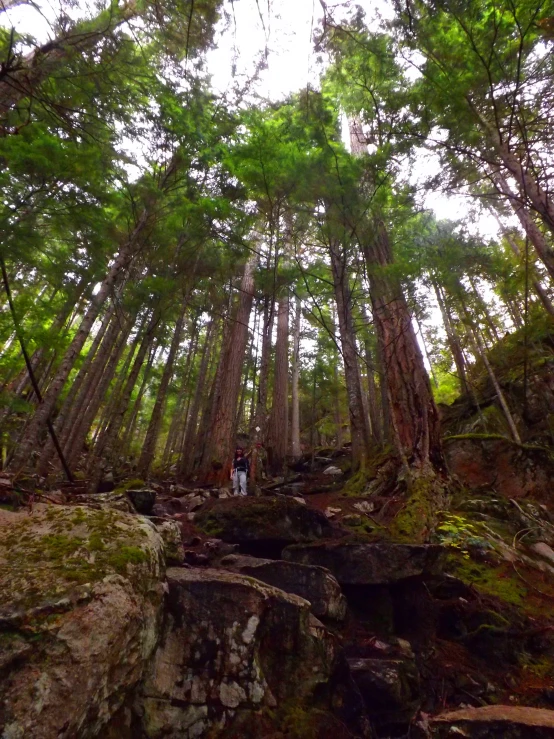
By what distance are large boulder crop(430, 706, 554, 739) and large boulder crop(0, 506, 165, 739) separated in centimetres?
196

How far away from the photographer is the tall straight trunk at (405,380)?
7375 millimetres

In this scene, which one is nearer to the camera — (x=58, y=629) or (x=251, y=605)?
(x=58, y=629)

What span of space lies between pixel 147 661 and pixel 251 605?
78cm

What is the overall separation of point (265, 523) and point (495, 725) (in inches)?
116

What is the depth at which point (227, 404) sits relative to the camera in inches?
492

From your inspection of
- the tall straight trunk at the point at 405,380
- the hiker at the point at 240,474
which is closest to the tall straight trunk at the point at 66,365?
the hiker at the point at 240,474

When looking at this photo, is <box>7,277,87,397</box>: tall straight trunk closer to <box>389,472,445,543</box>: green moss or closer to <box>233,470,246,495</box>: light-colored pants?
<box>233,470,246,495</box>: light-colored pants

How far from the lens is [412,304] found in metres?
9.53

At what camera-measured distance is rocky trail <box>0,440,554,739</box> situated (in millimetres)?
1888

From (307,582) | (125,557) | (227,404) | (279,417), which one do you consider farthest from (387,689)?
(279,417)

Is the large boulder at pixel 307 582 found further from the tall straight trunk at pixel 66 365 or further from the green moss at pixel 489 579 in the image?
the tall straight trunk at pixel 66 365

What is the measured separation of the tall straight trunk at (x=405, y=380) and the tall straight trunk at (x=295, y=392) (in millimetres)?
7043

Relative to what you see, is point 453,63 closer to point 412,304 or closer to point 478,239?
point 412,304

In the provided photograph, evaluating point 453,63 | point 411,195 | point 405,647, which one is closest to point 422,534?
point 405,647
